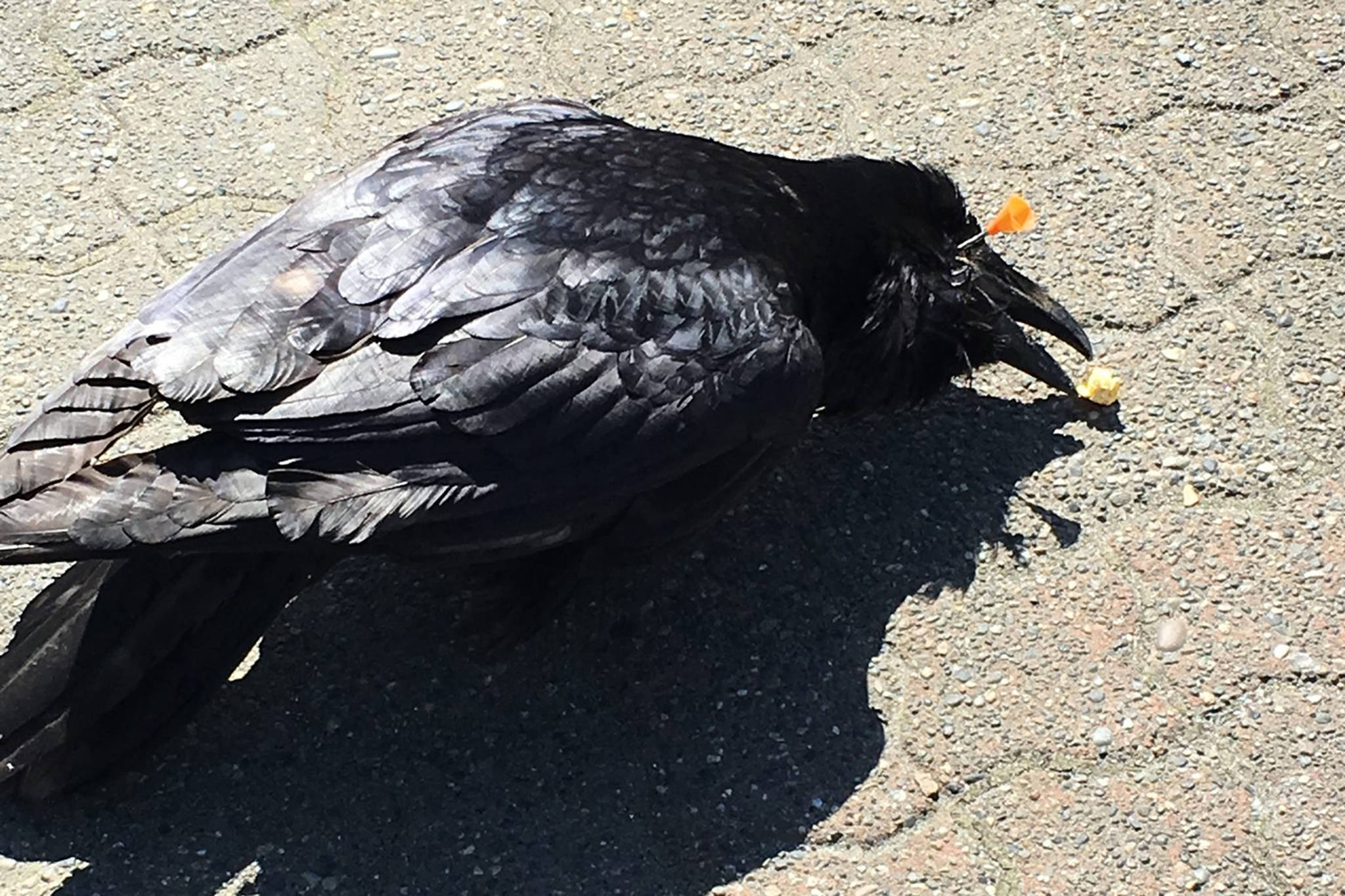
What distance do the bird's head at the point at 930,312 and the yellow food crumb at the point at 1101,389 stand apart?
4 centimetres

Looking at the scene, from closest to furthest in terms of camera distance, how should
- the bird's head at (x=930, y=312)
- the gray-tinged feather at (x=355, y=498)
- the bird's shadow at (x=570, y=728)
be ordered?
the gray-tinged feather at (x=355, y=498) → the bird's shadow at (x=570, y=728) → the bird's head at (x=930, y=312)

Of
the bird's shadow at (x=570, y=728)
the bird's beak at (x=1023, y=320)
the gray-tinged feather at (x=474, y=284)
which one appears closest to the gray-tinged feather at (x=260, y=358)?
the gray-tinged feather at (x=474, y=284)

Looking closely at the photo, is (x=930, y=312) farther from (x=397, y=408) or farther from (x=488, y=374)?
(x=397, y=408)

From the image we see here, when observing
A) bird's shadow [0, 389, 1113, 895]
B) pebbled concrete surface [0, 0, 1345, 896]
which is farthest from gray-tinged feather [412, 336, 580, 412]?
pebbled concrete surface [0, 0, 1345, 896]

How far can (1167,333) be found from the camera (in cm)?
380

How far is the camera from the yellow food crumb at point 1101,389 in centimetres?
365

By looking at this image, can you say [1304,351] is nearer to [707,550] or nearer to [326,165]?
[707,550]

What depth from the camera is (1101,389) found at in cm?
365

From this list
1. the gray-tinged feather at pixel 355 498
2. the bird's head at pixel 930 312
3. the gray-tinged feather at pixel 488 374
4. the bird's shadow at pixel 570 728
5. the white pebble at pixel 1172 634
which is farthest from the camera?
the bird's head at pixel 930 312

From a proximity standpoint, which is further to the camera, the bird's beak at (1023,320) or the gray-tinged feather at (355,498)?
the bird's beak at (1023,320)

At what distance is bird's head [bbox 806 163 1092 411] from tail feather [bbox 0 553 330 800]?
3.77 ft

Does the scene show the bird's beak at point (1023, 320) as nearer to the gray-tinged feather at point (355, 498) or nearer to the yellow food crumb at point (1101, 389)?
the yellow food crumb at point (1101, 389)

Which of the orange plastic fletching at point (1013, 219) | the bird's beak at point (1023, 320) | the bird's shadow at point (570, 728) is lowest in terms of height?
the bird's shadow at point (570, 728)

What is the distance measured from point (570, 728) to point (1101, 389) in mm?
1339
